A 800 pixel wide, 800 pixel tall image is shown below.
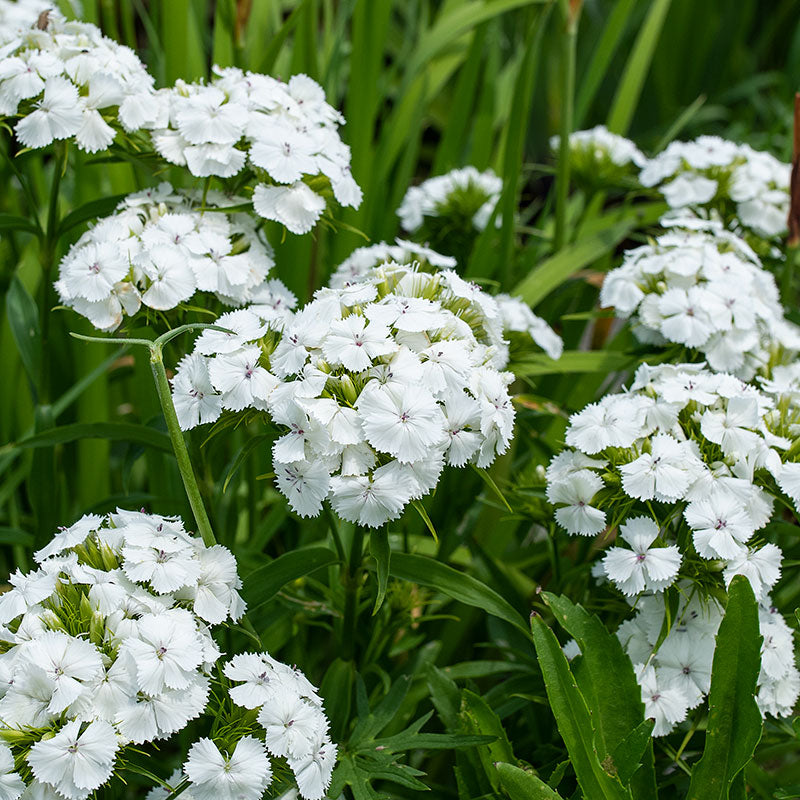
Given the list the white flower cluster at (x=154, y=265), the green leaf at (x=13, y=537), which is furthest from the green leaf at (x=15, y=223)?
the green leaf at (x=13, y=537)

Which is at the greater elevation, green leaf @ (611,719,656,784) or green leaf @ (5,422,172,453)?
green leaf @ (5,422,172,453)

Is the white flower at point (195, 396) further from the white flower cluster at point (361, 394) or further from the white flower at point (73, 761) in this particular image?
the white flower at point (73, 761)

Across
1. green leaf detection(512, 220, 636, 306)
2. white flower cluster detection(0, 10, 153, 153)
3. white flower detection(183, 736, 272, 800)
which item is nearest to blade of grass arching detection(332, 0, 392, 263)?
green leaf detection(512, 220, 636, 306)

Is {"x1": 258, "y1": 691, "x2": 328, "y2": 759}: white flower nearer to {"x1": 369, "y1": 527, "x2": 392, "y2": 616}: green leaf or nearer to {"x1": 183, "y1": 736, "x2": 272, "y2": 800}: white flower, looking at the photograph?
{"x1": 183, "y1": 736, "x2": 272, "y2": 800}: white flower

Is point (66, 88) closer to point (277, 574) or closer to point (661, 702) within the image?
point (277, 574)

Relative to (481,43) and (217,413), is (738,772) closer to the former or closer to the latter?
(217,413)
